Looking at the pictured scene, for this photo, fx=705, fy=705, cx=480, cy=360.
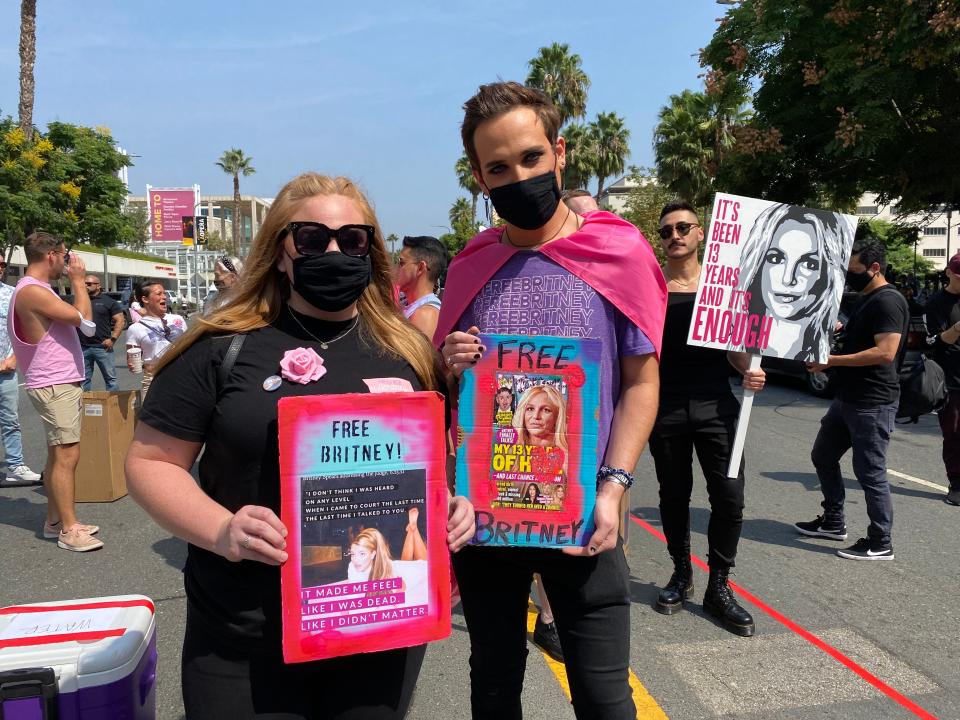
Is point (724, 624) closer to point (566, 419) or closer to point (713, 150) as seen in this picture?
point (566, 419)

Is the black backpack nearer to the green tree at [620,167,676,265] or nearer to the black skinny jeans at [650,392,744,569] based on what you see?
the black skinny jeans at [650,392,744,569]

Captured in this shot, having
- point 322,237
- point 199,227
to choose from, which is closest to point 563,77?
point 199,227

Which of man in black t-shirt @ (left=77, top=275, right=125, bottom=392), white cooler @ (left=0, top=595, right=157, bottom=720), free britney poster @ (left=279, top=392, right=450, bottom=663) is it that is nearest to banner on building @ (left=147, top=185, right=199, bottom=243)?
man in black t-shirt @ (left=77, top=275, right=125, bottom=392)

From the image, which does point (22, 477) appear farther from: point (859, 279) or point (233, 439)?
point (859, 279)

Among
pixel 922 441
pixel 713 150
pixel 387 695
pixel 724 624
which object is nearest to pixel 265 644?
pixel 387 695

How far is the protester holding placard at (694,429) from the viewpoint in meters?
3.61

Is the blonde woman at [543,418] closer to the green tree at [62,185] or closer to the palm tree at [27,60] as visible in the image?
the green tree at [62,185]

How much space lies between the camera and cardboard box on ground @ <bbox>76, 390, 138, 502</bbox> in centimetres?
567

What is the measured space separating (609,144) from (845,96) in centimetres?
3182

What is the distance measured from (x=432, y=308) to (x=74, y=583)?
271 cm

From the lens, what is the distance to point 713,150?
3278 cm

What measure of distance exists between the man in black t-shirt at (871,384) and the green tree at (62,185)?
23173 millimetres

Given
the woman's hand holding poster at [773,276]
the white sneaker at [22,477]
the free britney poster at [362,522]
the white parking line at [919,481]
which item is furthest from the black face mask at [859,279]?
the white sneaker at [22,477]

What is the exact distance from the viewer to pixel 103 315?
32.1 feet
